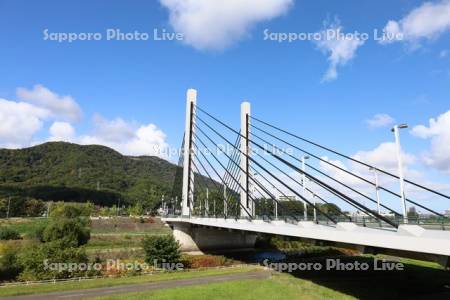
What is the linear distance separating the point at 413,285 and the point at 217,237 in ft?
95.5

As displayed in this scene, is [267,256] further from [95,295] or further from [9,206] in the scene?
[9,206]

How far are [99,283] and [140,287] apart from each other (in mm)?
4058

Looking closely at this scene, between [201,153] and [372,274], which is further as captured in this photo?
[201,153]

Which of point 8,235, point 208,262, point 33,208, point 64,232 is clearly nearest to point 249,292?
point 208,262

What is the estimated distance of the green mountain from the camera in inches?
5463

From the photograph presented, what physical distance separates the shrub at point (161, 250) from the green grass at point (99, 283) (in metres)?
4.12

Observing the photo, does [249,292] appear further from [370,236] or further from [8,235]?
[8,235]

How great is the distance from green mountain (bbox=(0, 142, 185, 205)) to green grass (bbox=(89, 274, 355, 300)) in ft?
358

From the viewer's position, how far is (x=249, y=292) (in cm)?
2686

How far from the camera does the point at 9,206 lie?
104 metres

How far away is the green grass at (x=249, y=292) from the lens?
2506cm

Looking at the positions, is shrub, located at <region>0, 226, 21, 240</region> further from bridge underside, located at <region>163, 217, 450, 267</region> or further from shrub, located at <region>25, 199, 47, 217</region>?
shrub, located at <region>25, 199, 47, 217</region>

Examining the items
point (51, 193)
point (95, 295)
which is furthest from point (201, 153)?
point (51, 193)

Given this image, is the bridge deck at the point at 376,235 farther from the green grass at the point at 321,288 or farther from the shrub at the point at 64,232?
the shrub at the point at 64,232
